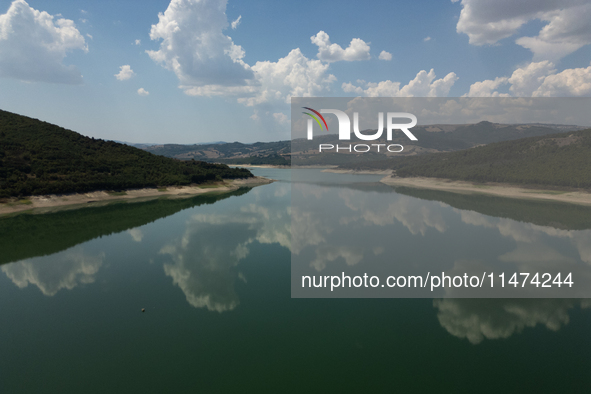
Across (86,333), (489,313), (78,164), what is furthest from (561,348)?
(78,164)

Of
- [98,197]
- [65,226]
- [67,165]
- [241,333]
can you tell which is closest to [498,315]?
[241,333]

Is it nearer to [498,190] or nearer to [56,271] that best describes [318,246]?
[56,271]

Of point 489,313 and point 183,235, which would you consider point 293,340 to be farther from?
point 183,235

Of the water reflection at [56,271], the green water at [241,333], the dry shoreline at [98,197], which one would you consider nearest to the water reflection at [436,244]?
the green water at [241,333]

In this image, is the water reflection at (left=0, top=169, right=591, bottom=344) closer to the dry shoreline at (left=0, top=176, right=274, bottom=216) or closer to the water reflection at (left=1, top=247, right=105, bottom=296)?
the water reflection at (left=1, top=247, right=105, bottom=296)

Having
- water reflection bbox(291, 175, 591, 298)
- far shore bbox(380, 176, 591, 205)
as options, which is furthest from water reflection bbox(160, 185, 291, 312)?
far shore bbox(380, 176, 591, 205)
